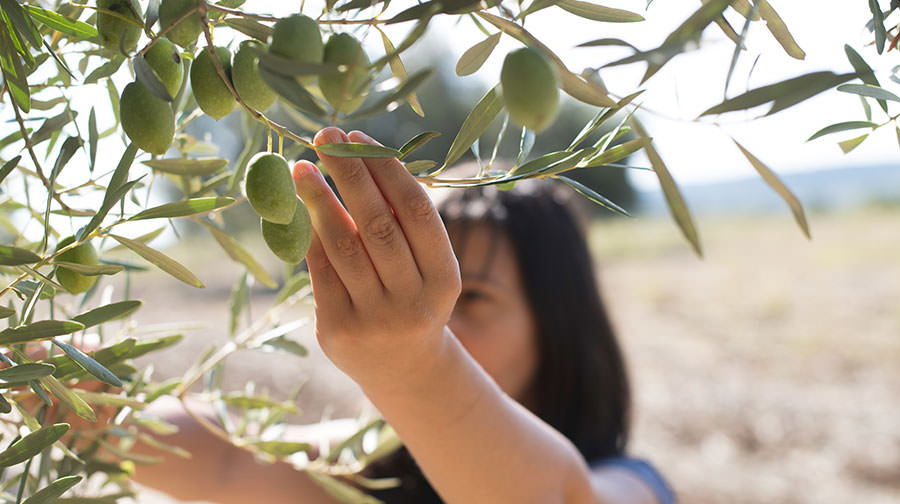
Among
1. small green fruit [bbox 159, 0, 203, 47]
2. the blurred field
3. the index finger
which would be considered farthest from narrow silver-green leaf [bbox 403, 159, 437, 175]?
the blurred field

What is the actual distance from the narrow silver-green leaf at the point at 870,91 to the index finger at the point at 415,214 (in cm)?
17

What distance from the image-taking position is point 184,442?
3.05ft

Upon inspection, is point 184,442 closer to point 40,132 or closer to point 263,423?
point 263,423

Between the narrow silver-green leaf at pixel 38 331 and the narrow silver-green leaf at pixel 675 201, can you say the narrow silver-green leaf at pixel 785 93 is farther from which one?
the narrow silver-green leaf at pixel 38 331

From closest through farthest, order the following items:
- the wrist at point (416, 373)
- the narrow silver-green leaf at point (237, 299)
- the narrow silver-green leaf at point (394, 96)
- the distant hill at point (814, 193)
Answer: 1. the narrow silver-green leaf at point (394, 96)
2. the wrist at point (416, 373)
3. the narrow silver-green leaf at point (237, 299)
4. the distant hill at point (814, 193)

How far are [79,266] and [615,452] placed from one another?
4.10 feet

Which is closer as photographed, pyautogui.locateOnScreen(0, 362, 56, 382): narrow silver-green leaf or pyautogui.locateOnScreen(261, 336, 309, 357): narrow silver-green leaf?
pyautogui.locateOnScreen(0, 362, 56, 382): narrow silver-green leaf

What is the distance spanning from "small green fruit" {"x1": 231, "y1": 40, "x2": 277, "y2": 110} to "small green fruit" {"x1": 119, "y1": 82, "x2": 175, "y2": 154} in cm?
3

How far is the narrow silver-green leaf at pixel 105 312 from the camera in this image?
282 mm

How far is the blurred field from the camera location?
2955 millimetres

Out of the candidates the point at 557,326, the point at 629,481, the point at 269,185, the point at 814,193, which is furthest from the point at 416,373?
the point at 814,193

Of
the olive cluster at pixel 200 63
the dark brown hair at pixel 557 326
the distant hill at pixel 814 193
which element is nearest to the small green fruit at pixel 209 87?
the olive cluster at pixel 200 63

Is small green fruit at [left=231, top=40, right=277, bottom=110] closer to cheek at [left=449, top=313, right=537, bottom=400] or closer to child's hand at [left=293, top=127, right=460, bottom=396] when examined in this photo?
child's hand at [left=293, top=127, right=460, bottom=396]

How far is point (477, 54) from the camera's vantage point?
260 mm
